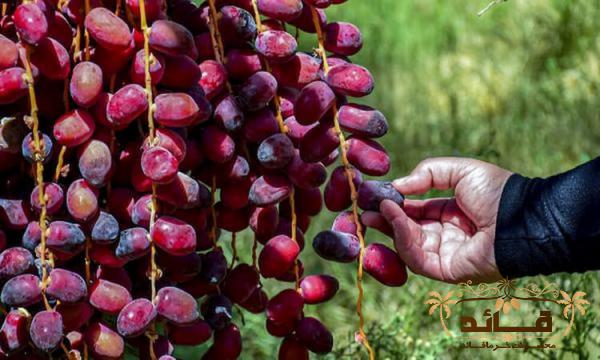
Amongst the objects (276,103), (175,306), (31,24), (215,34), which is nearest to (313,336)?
(175,306)

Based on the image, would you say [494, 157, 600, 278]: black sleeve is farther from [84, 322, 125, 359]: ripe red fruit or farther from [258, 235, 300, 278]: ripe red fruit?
[84, 322, 125, 359]: ripe red fruit

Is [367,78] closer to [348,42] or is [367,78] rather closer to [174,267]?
[348,42]

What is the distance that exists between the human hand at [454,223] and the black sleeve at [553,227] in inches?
1.2

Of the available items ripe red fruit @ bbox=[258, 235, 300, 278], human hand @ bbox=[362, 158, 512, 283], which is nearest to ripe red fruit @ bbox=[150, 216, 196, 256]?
ripe red fruit @ bbox=[258, 235, 300, 278]

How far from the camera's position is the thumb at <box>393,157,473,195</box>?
1555mm

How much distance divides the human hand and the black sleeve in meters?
0.03

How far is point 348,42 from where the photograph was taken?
119 centimetres

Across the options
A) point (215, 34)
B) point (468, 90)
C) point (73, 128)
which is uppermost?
point (215, 34)

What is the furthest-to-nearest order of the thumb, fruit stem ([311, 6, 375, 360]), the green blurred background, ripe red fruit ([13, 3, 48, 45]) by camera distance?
the green blurred background → the thumb → fruit stem ([311, 6, 375, 360]) → ripe red fruit ([13, 3, 48, 45])

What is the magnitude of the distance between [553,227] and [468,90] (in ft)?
7.30

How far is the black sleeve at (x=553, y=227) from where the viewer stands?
1382 mm

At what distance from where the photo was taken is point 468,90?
3578 millimetres

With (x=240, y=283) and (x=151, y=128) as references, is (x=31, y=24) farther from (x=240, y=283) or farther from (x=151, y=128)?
(x=240, y=283)

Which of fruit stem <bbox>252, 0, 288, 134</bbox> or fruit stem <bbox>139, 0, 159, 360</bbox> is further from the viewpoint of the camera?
fruit stem <bbox>252, 0, 288, 134</bbox>
